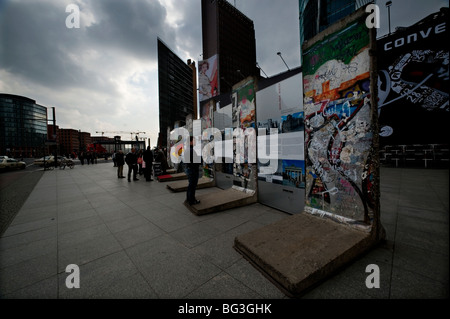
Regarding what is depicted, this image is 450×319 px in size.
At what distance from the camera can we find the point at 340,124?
2.92 m

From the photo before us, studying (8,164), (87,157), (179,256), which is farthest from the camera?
(87,157)

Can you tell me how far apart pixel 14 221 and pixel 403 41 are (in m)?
20.1

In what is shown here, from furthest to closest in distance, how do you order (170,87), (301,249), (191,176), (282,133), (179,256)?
1. (170,87)
2. (191,176)
3. (282,133)
4. (179,256)
5. (301,249)

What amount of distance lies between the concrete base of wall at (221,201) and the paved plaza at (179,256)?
0.18 m

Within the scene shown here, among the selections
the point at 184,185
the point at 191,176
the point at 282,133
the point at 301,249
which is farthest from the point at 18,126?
the point at 301,249

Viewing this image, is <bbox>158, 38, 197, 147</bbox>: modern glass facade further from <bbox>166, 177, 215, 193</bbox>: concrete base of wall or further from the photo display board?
the photo display board

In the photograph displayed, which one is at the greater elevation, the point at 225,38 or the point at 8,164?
the point at 225,38

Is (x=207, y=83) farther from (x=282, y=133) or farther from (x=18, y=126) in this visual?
(x=18, y=126)

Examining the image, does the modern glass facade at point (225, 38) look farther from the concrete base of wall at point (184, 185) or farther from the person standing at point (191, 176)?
the person standing at point (191, 176)

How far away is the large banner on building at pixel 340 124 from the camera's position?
2.63 m

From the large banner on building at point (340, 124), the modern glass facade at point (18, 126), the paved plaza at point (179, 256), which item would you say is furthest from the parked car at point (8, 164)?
the modern glass facade at point (18, 126)

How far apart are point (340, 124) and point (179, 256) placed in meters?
3.31

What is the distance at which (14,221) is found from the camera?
4152 millimetres
